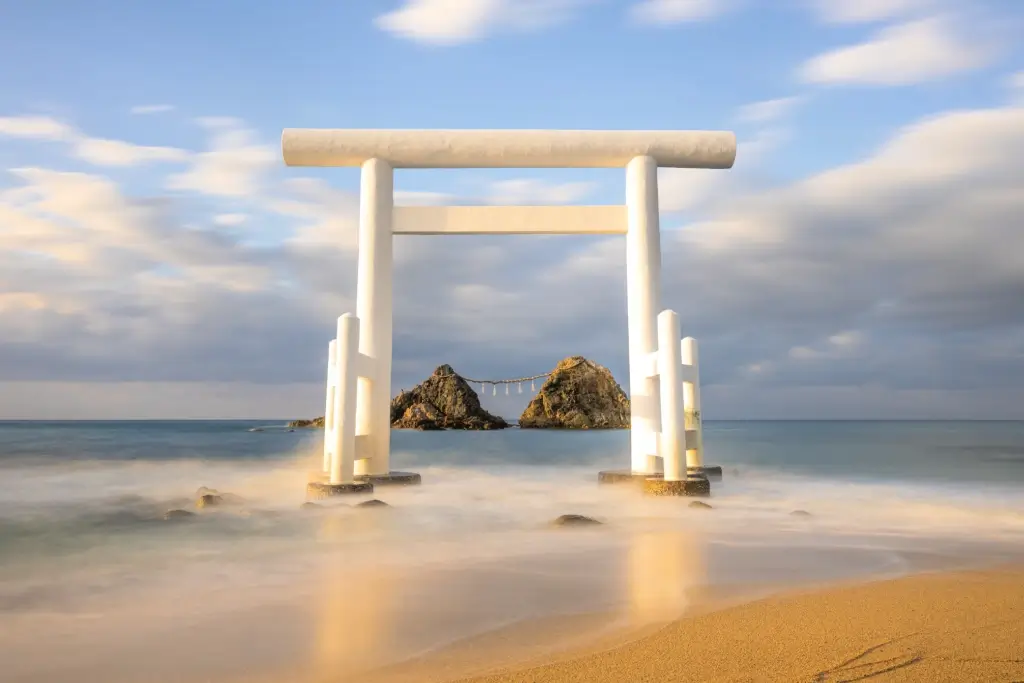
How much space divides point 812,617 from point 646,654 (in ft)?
2.65

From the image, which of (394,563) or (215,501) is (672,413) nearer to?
(394,563)

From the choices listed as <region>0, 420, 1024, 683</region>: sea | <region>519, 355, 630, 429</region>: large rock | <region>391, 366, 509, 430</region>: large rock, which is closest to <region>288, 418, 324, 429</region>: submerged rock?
<region>391, 366, 509, 430</region>: large rock

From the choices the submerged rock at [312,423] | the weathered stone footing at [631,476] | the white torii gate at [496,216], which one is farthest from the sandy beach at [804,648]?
the submerged rock at [312,423]

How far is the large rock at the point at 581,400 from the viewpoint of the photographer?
43.8 metres

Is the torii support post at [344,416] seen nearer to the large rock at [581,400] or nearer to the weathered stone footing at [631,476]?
the weathered stone footing at [631,476]

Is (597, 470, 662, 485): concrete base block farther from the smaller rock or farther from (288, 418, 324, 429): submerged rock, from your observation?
(288, 418, 324, 429): submerged rock

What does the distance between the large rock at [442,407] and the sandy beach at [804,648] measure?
42572 millimetres

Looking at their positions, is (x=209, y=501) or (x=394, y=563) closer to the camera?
(x=394, y=563)

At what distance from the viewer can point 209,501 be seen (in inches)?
261

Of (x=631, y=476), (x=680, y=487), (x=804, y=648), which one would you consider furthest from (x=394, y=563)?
(x=631, y=476)

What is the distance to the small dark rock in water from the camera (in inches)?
198

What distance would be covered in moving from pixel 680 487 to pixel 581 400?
3766 centimetres

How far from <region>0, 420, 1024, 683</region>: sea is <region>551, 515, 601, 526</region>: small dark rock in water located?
91mm

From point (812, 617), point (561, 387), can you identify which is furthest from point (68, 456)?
point (561, 387)
